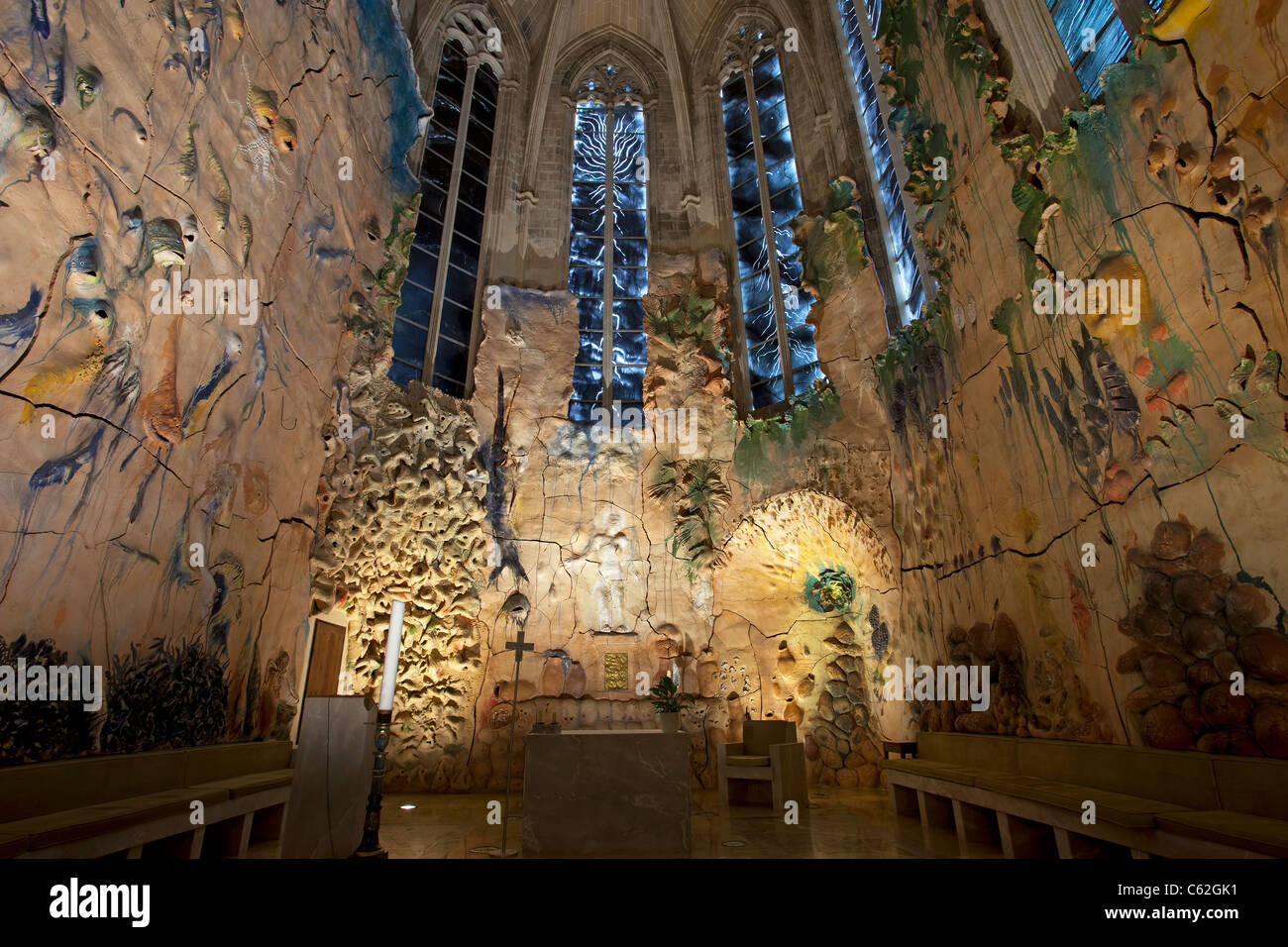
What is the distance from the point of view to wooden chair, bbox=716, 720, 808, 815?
5.55 m

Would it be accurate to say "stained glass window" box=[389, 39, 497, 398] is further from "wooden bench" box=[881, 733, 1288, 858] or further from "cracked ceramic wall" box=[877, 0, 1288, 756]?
"wooden bench" box=[881, 733, 1288, 858]

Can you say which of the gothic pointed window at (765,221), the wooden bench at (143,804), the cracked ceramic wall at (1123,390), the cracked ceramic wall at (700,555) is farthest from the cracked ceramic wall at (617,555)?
the wooden bench at (143,804)

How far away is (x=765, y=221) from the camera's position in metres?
9.87

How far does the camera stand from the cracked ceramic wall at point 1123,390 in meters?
2.97

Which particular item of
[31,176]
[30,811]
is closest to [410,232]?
[31,176]

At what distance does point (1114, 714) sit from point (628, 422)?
619 centimetres

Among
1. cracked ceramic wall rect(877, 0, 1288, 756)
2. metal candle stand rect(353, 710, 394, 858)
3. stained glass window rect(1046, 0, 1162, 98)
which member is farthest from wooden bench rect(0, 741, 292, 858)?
stained glass window rect(1046, 0, 1162, 98)

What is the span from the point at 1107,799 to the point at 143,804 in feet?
14.8

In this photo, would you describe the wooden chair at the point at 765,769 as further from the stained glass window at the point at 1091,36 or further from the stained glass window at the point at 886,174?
the stained glass window at the point at 1091,36

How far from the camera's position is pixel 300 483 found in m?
5.79

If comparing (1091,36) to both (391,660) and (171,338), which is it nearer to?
(391,660)

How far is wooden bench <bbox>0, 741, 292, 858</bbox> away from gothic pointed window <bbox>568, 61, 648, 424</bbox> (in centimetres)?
545

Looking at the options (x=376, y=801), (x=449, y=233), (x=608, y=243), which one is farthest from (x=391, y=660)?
(x=608, y=243)
